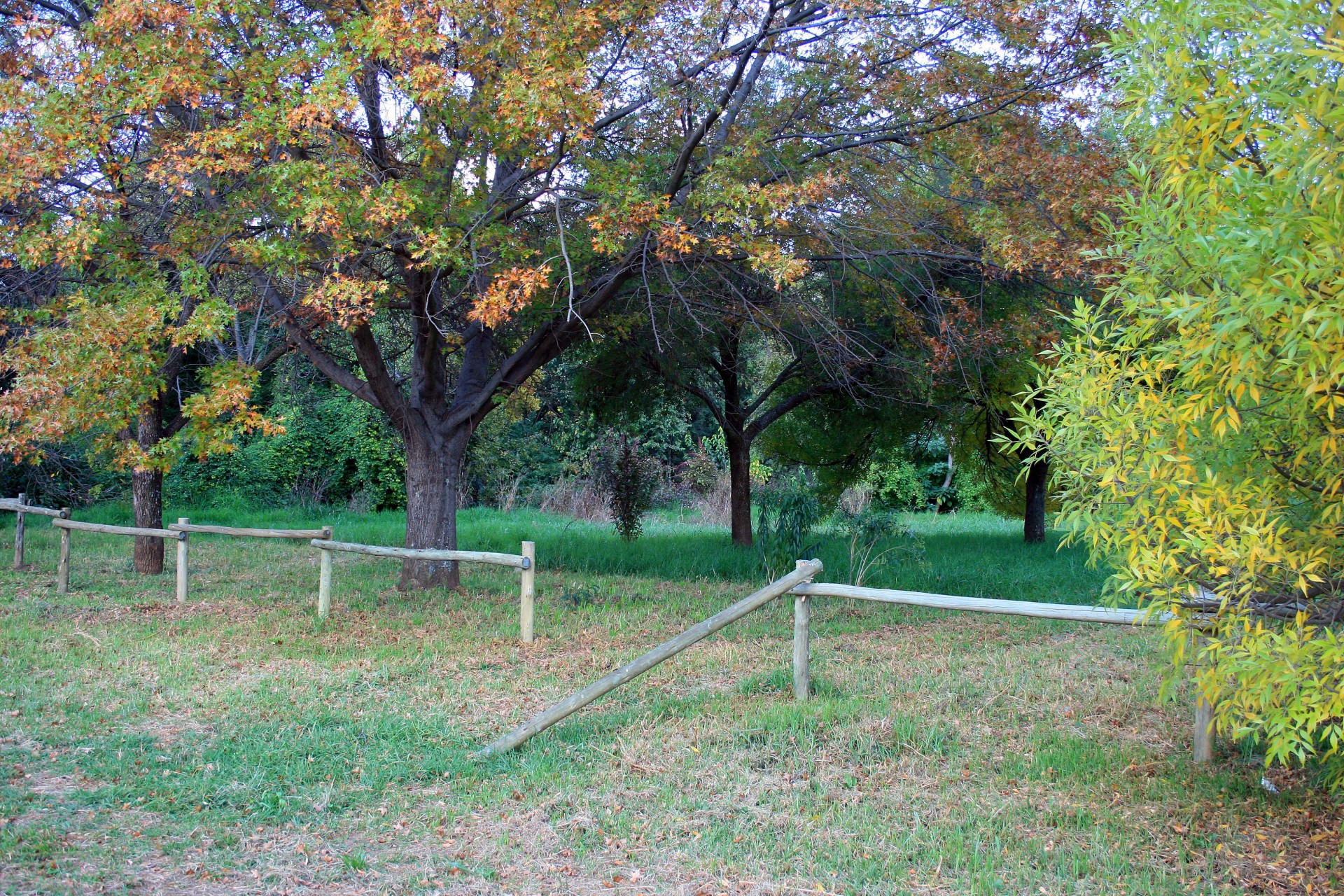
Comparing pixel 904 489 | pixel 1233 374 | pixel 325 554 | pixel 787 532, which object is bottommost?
pixel 325 554

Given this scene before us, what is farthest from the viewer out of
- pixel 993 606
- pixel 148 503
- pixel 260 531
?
pixel 148 503

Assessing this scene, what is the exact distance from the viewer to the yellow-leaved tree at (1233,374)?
3.04m

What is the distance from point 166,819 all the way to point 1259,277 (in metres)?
5.24

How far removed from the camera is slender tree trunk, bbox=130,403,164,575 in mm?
11609

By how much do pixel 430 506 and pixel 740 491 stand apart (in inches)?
248

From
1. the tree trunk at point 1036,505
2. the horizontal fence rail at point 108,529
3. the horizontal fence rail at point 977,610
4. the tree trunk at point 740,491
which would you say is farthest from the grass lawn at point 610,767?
the tree trunk at point 1036,505

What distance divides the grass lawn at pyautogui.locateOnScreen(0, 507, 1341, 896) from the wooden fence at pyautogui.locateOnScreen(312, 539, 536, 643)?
28cm

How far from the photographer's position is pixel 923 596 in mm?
6336

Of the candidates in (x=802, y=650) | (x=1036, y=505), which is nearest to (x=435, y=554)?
(x=802, y=650)

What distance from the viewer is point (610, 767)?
548cm

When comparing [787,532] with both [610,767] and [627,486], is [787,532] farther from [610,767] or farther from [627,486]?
[610,767]

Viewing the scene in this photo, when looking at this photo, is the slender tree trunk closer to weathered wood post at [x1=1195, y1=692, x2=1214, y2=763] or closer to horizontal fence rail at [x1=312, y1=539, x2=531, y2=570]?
horizontal fence rail at [x1=312, y1=539, x2=531, y2=570]

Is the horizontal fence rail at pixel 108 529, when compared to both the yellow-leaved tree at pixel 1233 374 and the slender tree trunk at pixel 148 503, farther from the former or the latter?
the yellow-leaved tree at pixel 1233 374

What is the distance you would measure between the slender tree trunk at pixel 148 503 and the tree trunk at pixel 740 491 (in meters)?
8.27
